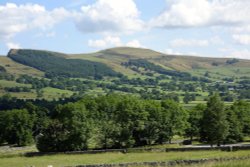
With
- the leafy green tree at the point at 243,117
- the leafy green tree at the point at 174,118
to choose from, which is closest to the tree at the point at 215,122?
the leafy green tree at the point at 174,118

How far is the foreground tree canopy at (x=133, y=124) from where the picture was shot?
80.0 meters

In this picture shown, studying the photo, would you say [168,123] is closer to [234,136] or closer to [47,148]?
[234,136]

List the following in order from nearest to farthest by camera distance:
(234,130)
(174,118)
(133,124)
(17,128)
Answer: (234,130), (133,124), (174,118), (17,128)

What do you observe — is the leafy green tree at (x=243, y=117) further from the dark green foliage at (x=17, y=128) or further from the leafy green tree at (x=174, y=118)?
the dark green foliage at (x=17, y=128)

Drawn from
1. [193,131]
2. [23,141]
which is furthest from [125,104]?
[23,141]

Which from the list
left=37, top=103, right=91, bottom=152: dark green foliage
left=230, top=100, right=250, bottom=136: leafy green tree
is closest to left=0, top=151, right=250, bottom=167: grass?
left=37, top=103, right=91, bottom=152: dark green foliage

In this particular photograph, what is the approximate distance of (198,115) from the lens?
101812 millimetres

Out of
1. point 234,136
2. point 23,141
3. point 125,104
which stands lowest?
point 23,141

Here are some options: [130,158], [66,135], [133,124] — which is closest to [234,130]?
[133,124]

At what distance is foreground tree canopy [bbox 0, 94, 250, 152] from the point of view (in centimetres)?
8000

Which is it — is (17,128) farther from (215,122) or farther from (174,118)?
(215,122)

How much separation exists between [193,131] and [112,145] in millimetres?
21959

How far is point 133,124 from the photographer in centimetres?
8969

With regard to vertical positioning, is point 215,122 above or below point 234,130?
above
